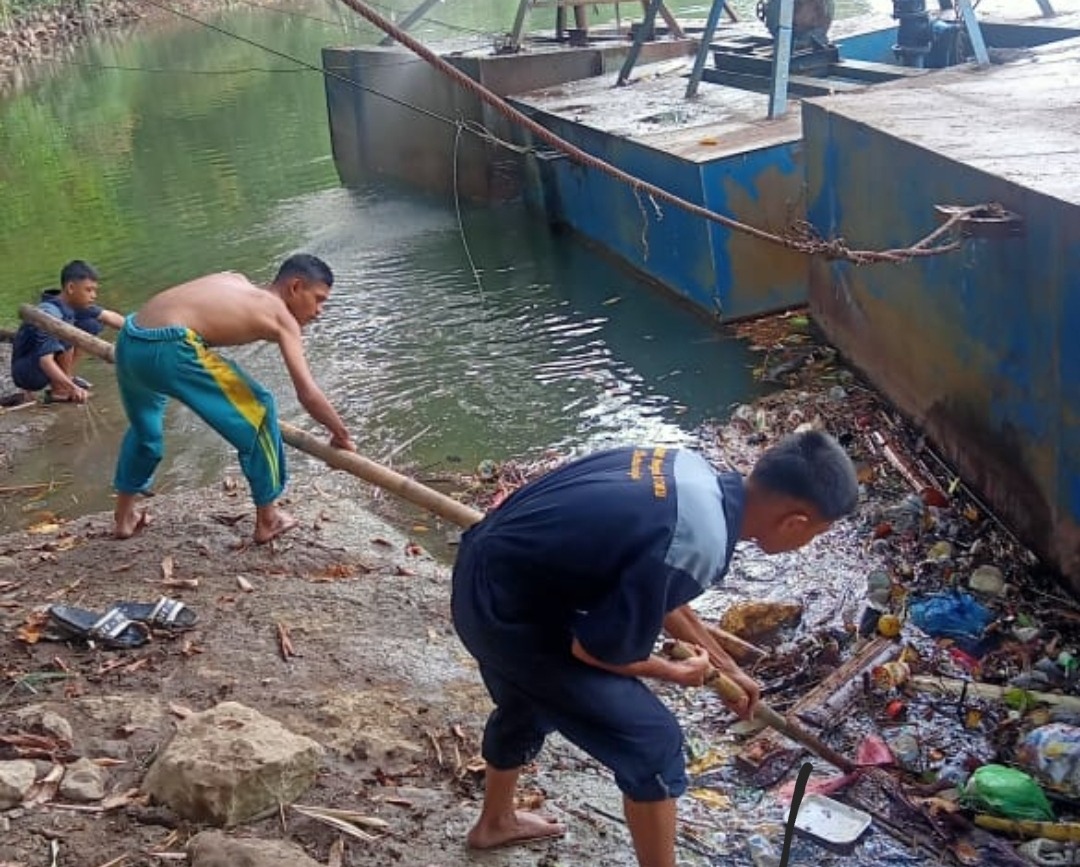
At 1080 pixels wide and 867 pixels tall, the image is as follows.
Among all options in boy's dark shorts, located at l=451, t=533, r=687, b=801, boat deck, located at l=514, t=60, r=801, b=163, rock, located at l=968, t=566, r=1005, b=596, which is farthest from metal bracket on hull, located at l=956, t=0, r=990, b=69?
boy's dark shorts, located at l=451, t=533, r=687, b=801

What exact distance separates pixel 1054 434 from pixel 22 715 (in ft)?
13.7

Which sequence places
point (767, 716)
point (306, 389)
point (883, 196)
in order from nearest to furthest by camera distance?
1. point (767, 716)
2. point (306, 389)
3. point (883, 196)

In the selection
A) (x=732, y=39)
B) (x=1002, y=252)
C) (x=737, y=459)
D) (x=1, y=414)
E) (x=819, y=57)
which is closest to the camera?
(x=1002, y=252)

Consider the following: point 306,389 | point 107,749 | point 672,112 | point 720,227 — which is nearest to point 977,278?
point 720,227

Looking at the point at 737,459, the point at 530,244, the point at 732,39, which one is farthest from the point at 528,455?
the point at 732,39

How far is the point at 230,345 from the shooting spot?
5430 mm

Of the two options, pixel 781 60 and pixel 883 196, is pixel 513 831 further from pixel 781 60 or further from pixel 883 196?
pixel 781 60

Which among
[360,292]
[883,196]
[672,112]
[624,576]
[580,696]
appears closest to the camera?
[624,576]

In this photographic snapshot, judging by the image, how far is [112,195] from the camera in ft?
55.2

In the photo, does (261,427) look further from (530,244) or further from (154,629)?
(530,244)

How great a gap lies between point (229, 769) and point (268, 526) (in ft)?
7.74

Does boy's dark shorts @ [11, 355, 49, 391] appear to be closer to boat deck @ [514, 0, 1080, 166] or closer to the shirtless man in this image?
the shirtless man

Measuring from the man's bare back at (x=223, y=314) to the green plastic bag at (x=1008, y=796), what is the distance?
339 centimetres

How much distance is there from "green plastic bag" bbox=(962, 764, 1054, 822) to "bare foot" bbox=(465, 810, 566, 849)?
4.49ft
